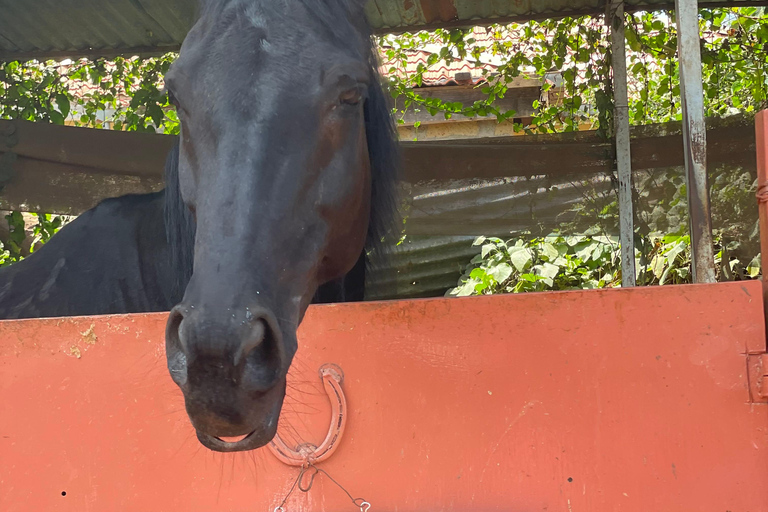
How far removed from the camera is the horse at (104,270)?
261 cm

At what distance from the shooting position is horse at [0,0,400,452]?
1109 millimetres

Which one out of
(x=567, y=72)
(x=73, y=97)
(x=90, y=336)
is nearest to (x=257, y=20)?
(x=90, y=336)

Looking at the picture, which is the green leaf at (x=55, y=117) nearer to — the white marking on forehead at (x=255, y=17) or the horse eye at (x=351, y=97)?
the white marking on forehead at (x=255, y=17)

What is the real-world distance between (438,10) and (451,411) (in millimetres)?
3320

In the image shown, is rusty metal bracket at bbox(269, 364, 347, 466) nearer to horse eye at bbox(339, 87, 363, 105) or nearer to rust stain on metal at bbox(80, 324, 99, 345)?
rust stain on metal at bbox(80, 324, 99, 345)

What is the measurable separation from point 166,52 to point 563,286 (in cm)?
418

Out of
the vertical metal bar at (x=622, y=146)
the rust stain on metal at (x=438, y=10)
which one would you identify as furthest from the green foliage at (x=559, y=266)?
the rust stain on metal at (x=438, y=10)

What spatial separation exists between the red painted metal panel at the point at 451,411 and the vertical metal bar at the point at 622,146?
9.03ft

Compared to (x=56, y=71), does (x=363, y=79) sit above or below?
below

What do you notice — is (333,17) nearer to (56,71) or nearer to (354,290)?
(354,290)

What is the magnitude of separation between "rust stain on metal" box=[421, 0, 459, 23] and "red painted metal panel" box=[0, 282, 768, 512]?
3018 mm

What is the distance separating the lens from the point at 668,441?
1522 mm

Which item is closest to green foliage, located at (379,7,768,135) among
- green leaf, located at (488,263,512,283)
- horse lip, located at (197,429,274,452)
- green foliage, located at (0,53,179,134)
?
green leaf, located at (488,263,512,283)

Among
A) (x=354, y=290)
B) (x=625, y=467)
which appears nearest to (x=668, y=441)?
(x=625, y=467)
